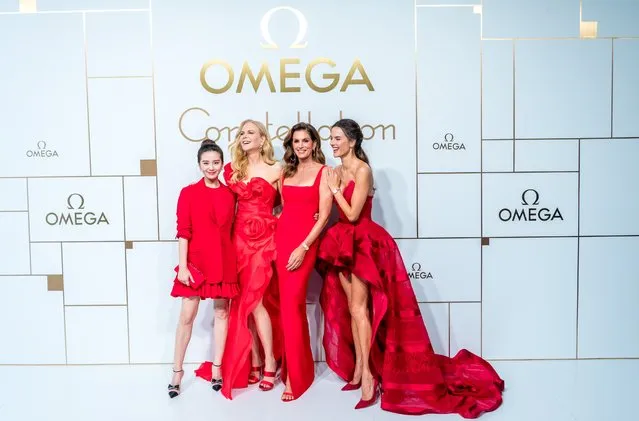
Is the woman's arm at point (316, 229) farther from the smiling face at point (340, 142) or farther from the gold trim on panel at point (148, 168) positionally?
the gold trim on panel at point (148, 168)

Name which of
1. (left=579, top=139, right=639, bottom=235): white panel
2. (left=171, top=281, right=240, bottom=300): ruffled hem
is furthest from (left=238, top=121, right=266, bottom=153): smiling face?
(left=579, top=139, right=639, bottom=235): white panel

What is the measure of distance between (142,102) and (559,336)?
3.79 meters

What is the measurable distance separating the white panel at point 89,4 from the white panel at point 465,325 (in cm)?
341

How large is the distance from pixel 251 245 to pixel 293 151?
2.39 feet

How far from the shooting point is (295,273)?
3.83m

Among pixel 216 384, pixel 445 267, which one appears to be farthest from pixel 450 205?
pixel 216 384

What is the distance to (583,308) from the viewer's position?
14.6 feet

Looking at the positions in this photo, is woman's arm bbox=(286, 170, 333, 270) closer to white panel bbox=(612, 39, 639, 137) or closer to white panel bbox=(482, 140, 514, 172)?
white panel bbox=(482, 140, 514, 172)

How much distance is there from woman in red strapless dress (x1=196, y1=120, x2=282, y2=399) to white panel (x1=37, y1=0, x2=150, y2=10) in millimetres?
1344

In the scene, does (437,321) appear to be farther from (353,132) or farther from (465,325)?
(353,132)

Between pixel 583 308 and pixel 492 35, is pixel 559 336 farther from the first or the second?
pixel 492 35

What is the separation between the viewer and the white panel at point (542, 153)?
14.3 ft

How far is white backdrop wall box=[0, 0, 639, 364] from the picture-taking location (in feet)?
14.2

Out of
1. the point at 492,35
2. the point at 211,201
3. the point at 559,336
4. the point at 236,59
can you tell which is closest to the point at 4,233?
the point at 211,201
